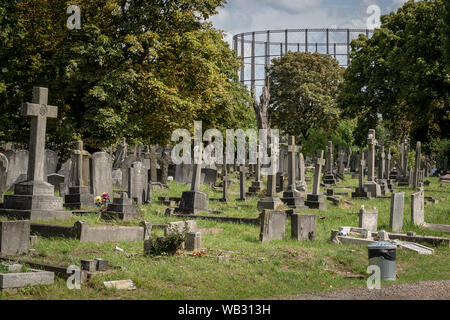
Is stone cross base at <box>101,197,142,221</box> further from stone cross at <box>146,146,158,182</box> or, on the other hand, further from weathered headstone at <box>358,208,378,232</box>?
stone cross at <box>146,146,158,182</box>

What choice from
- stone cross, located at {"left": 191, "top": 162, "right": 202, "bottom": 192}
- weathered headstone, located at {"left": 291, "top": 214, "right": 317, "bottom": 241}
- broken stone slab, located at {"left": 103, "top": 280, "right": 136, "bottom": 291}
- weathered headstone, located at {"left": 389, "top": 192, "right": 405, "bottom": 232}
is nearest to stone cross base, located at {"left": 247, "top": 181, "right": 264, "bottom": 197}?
stone cross, located at {"left": 191, "top": 162, "right": 202, "bottom": 192}

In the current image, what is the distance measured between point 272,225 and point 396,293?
15.1 feet

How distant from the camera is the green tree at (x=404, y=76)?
108 ft

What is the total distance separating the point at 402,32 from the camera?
130ft

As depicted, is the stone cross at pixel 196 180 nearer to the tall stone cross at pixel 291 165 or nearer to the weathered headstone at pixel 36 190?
the tall stone cross at pixel 291 165

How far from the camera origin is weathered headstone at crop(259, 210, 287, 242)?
520 inches

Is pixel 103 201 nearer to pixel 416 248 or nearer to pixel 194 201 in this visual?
pixel 194 201

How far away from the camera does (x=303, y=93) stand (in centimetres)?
6119

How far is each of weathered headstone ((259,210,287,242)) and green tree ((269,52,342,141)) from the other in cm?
4795

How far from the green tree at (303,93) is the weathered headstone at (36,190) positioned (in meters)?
47.8

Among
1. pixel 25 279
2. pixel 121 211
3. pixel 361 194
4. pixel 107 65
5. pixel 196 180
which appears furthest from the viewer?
pixel 361 194

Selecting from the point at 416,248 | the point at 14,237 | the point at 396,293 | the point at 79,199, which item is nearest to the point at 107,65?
the point at 79,199

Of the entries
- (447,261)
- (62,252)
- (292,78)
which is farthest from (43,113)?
(292,78)

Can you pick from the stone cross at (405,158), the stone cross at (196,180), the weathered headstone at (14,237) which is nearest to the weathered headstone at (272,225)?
the weathered headstone at (14,237)
